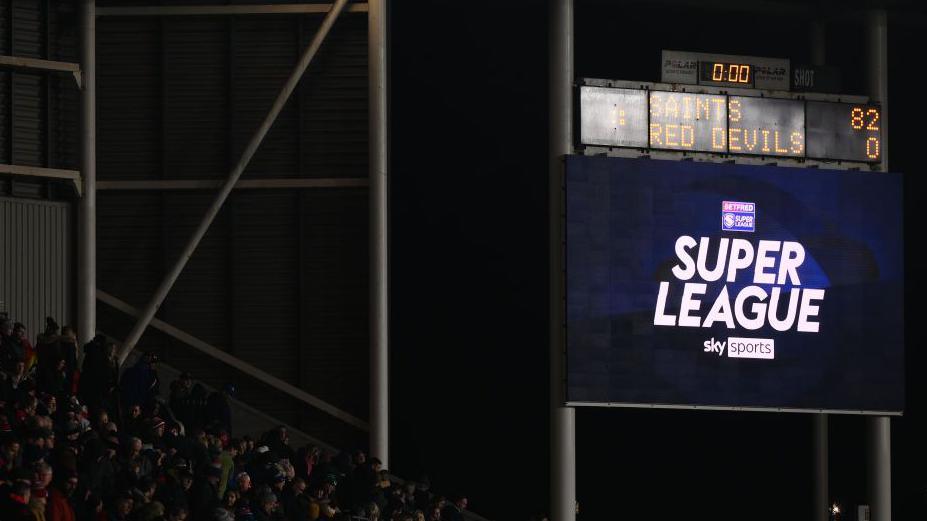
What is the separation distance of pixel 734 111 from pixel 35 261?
9.85 m

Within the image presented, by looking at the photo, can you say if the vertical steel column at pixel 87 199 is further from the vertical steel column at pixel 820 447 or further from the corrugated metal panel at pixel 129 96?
the vertical steel column at pixel 820 447

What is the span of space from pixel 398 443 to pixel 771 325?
662 cm

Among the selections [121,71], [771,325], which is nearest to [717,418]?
[771,325]

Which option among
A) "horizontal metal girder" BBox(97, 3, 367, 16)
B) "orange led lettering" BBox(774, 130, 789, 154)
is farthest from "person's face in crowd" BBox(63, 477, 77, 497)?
"orange led lettering" BBox(774, 130, 789, 154)

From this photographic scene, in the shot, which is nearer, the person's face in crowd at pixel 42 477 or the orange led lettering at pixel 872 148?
the person's face in crowd at pixel 42 477

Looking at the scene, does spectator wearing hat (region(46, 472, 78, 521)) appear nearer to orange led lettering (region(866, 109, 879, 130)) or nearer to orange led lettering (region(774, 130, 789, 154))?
orange led lettering (region(774, 130, 789, 154))

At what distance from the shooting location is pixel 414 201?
98.0ft

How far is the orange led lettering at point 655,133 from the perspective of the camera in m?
25.7

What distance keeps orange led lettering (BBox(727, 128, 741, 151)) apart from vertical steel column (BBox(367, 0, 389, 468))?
4862 mm

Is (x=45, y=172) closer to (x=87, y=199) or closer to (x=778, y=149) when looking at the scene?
(x=87, y=199)

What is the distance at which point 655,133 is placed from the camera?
84.3 feet

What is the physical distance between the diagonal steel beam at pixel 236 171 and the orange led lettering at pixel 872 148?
7.78m

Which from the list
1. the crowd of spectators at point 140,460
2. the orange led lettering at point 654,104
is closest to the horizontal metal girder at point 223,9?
the orange led lettering at point 654,104

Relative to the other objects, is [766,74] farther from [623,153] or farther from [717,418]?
[717,418]
